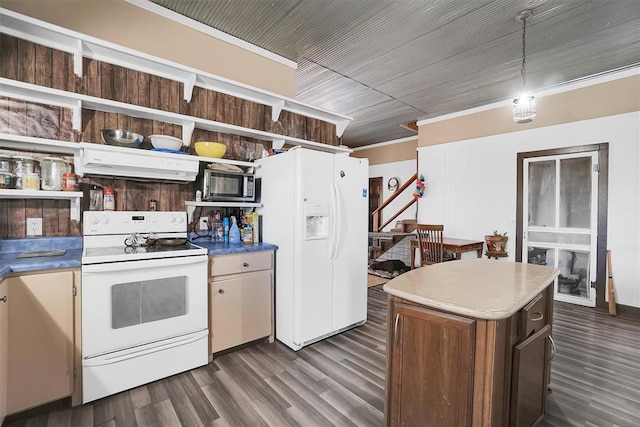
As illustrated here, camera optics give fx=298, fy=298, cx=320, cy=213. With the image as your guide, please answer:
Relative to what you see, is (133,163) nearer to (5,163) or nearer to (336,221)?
(5,163)

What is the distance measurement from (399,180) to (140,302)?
20.5 ft

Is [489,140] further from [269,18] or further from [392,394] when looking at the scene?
[392,394]

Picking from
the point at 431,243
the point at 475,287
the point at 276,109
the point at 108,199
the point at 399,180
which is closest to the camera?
the point at 475,287

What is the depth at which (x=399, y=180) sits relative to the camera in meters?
7.24

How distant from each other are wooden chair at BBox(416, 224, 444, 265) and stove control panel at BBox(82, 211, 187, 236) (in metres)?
3.07

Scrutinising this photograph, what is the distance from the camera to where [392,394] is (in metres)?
1.45

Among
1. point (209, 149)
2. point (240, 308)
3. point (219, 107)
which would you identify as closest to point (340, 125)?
point (219, 107)

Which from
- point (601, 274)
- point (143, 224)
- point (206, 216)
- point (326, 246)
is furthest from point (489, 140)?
point (143, 224)

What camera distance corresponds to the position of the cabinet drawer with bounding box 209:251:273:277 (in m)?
2.41

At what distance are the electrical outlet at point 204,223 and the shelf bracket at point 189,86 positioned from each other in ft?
3.61

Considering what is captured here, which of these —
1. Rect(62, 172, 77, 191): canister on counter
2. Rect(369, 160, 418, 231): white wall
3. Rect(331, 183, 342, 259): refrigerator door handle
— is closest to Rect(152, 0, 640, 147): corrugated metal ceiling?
Rect(331, 183, 342, 259): refrigerator door handle

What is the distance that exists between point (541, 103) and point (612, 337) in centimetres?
308

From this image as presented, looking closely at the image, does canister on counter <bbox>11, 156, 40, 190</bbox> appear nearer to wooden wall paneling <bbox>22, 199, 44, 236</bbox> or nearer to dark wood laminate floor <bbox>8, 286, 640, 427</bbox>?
wooden wall paneling <bbox>22, 199, 44, 236</bbox>

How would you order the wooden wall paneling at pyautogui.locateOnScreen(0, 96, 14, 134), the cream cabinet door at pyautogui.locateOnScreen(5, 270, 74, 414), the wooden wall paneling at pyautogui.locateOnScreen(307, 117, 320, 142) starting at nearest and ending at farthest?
the cream cabinet door at pyautogui.locateOnScreen(5, 270, 74, 414), the wooden wall paneling at pyautogui.locateOnScreen(0, 96, 14, 134), the wooden wall paneling at pyautogui.locateOnScreen(307, 117, 320, 142)
